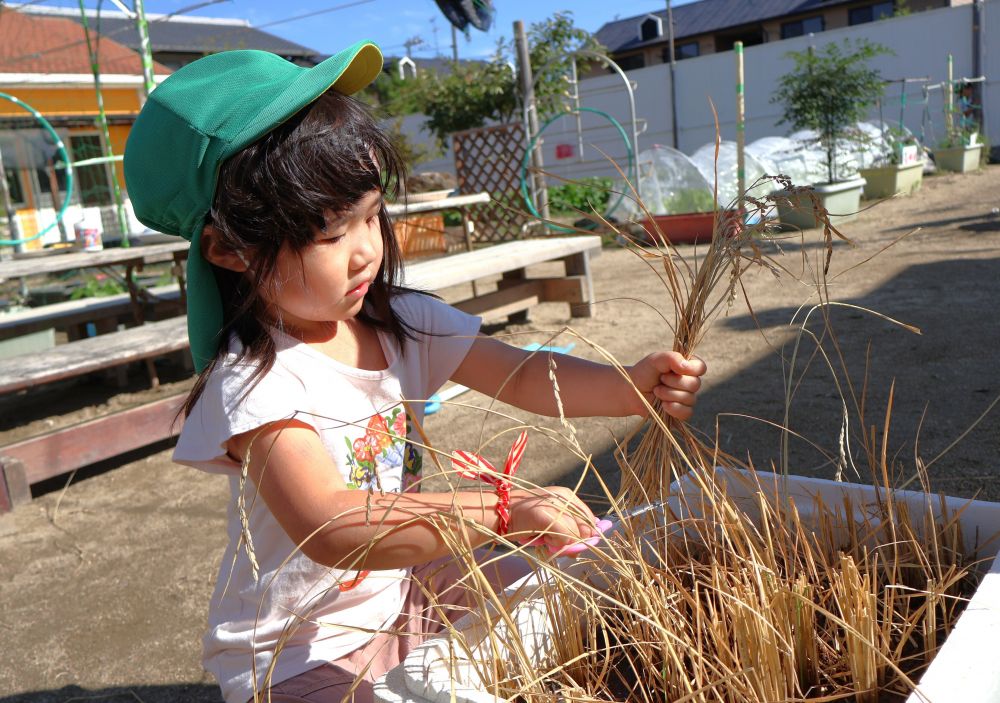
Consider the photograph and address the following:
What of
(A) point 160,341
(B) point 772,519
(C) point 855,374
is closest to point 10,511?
(A) point 160,341

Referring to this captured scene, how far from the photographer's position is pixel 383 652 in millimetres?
1257

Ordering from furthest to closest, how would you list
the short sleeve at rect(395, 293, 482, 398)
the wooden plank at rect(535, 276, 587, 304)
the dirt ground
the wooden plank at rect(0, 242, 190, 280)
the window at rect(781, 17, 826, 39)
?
the window at rect(781, 17, 826, 39) → the wooden plank at rect(535, 276, 587, 304) → the wooden plank at rect(0, 242, 190, 280) → the dirt ground → the short sleeve at rect(395, 293, 482, 398)

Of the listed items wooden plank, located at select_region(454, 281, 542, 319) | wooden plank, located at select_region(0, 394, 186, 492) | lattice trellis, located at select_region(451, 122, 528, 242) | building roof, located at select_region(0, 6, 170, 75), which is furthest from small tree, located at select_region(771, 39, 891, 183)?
building roof, located at select_region(0, 6, 170, 75)

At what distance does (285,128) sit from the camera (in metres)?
1.16

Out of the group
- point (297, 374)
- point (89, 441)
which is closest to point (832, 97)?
point (89, 441)

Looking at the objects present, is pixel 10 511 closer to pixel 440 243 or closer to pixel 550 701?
pixel 550 701

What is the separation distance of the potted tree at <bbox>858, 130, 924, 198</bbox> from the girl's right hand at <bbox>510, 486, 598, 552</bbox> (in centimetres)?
1144

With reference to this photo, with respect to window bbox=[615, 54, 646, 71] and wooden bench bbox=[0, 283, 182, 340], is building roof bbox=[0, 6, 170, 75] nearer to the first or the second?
wooden bench bbox=[0, 283, 182, 340]

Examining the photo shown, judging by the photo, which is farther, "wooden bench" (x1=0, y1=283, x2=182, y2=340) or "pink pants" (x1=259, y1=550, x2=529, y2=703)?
"wooden bench" (x1=0, y1=283, x2=182, y2=340)

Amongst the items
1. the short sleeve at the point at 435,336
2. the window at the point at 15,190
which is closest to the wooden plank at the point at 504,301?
the short sleeve at the point at 435,336

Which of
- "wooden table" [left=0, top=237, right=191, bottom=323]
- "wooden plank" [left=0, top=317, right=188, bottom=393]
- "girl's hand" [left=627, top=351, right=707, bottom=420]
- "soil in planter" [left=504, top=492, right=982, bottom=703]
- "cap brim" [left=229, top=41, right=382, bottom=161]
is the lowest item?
"wooden plank" [left=0, top=317, right=188, bottom=393]

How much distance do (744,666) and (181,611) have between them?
1942 mm

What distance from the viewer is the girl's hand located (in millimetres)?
1114

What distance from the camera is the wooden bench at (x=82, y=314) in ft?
18.3
